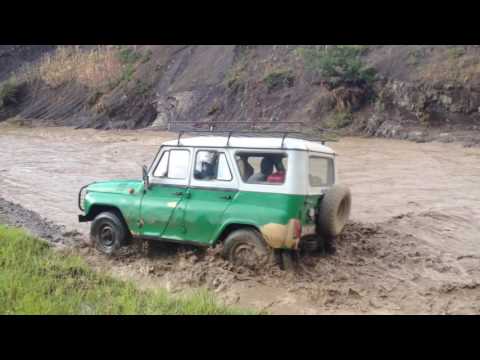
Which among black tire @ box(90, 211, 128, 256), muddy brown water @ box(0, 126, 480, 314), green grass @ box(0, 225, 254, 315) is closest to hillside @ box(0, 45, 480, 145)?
muddy brown water @ box(0, 126, 480, 314)

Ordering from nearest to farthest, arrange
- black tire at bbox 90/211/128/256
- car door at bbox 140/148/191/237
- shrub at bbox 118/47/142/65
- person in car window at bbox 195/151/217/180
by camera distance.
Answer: person in car window at bbox 195/151/217/180
car door at bbox 140/148/191/237
black tire at bbox 90/211/128/256
shrub at bbox 118/47/142/65

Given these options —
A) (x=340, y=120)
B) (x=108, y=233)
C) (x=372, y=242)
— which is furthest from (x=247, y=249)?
(x=340, y=120)

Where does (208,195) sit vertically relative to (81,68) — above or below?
below

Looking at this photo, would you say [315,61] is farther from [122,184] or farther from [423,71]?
[122,184]

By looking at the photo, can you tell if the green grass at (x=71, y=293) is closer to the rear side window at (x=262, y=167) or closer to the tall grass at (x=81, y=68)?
the rear side window at (x=262, y=167)

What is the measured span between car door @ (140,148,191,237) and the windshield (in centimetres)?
170

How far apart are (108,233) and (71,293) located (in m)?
2.62

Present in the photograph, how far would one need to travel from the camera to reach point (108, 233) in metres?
7.77

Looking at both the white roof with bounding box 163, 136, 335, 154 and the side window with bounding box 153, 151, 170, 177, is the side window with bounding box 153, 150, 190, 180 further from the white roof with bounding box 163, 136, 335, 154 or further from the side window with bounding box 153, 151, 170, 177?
the white roof with bounding box 163, 136, 335, 154

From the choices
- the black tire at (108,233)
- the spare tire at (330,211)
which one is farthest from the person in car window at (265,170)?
the black tire at (108,233)

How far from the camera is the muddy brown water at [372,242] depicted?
6281 millimetres

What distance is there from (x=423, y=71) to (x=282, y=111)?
22.4 ft

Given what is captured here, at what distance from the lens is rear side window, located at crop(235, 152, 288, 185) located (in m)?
6.52

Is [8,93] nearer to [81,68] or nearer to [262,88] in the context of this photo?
[81,68]
